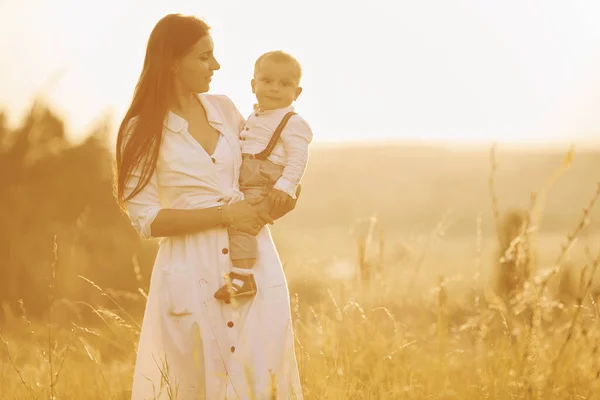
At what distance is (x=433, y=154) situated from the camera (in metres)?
42.4

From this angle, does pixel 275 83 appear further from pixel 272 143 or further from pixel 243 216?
pixel 243 216

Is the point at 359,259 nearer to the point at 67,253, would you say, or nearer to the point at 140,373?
the point at 140,373

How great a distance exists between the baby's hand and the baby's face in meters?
0.44

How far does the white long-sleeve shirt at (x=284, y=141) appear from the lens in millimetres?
3061

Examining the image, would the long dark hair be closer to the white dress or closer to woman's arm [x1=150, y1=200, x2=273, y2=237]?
the white dress

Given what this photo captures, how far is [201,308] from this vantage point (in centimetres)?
293

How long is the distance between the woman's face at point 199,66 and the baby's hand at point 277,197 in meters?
0.48

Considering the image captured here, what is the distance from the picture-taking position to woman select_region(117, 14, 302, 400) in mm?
2918

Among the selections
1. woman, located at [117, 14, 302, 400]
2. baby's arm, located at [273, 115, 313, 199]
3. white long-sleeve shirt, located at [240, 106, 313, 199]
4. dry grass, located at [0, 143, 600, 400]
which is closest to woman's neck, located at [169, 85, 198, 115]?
woman, located at [117, 14, 302, 400]

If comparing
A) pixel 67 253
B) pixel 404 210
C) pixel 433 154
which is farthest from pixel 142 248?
pixel 433 154

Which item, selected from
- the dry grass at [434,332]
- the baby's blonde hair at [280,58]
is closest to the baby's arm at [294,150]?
the baby's blonde hair at [280,58]

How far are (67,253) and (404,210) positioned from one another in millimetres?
28546

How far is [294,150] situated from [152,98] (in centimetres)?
59

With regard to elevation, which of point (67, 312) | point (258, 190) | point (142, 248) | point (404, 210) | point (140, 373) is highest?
point (258, 190)
